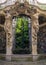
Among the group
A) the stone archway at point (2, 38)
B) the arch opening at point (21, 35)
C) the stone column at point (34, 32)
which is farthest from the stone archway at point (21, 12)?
the arch opening at point (21, 35)

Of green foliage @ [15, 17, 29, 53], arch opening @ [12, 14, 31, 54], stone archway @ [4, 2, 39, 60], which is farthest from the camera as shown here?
green foliage @ [15, 17, 29, 53]

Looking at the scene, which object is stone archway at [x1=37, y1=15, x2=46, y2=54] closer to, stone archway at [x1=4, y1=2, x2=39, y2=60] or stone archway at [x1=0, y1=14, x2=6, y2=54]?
A: stone archway at [x1=4, y1=2, x2=39, y2=60]

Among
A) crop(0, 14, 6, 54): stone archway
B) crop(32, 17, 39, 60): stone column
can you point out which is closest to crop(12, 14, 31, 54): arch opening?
crop(0, 14, 6, 54): stone archway

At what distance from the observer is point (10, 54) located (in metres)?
12.4

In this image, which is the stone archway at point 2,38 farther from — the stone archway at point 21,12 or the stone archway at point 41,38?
the stone archway at point 41,38

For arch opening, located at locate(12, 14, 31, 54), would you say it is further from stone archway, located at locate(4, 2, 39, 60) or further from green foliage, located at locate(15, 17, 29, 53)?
stone archway, located at locate(4, 2, 39, 60)

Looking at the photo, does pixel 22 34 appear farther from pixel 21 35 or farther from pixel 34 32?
pixel 34 32

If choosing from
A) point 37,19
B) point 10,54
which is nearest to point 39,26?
point 37,19

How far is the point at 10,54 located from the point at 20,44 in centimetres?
219

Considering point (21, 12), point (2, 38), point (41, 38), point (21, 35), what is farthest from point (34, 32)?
point (21, 35)

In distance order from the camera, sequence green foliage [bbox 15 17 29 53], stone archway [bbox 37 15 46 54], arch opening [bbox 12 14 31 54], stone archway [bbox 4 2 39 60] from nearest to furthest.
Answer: stone archway [bbox 4 2 39 60], stone archway [bbox 37 15 46 54], arch opening [bbox 12 14 31 54], green foliage [bbox 15 17 29 53]

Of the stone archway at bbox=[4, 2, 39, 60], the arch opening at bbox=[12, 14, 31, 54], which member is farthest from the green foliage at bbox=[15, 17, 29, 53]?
the stone archway at bbox=[4, 2, 39, 60]

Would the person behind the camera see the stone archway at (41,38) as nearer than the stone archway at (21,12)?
No

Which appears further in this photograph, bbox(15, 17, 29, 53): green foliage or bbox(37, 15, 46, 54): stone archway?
→ bbox(15, 17, 29, 53): green foliage
